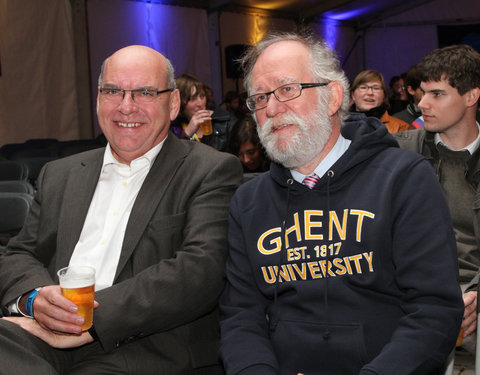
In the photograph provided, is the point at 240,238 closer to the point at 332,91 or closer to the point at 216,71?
the point at 332,91

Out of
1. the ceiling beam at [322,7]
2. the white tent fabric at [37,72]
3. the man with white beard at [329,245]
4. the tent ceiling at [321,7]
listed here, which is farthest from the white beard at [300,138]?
the ceiling beam at [322,7]

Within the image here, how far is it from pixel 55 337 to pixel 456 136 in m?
2.08

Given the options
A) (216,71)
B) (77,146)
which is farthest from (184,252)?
(216,71)

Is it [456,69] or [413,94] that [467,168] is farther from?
A: [413,94]

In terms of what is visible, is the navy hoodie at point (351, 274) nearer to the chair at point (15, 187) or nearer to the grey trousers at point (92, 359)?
the grey trousers at point (92, 359)

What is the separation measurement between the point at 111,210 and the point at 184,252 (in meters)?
0.43

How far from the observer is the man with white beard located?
4.92 feet

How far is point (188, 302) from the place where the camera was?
179 centimetres

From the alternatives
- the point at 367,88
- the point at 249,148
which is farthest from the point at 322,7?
the point at 249,148

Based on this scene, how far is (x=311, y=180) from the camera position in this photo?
1.76 metres

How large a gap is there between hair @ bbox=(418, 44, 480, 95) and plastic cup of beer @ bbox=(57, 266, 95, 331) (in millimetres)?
2099

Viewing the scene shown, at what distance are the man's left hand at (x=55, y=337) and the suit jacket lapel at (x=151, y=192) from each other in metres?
0.26

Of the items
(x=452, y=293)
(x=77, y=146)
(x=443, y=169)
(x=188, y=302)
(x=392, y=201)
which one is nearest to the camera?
(x=452, y=293)

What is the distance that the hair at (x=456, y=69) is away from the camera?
9.03 feet
